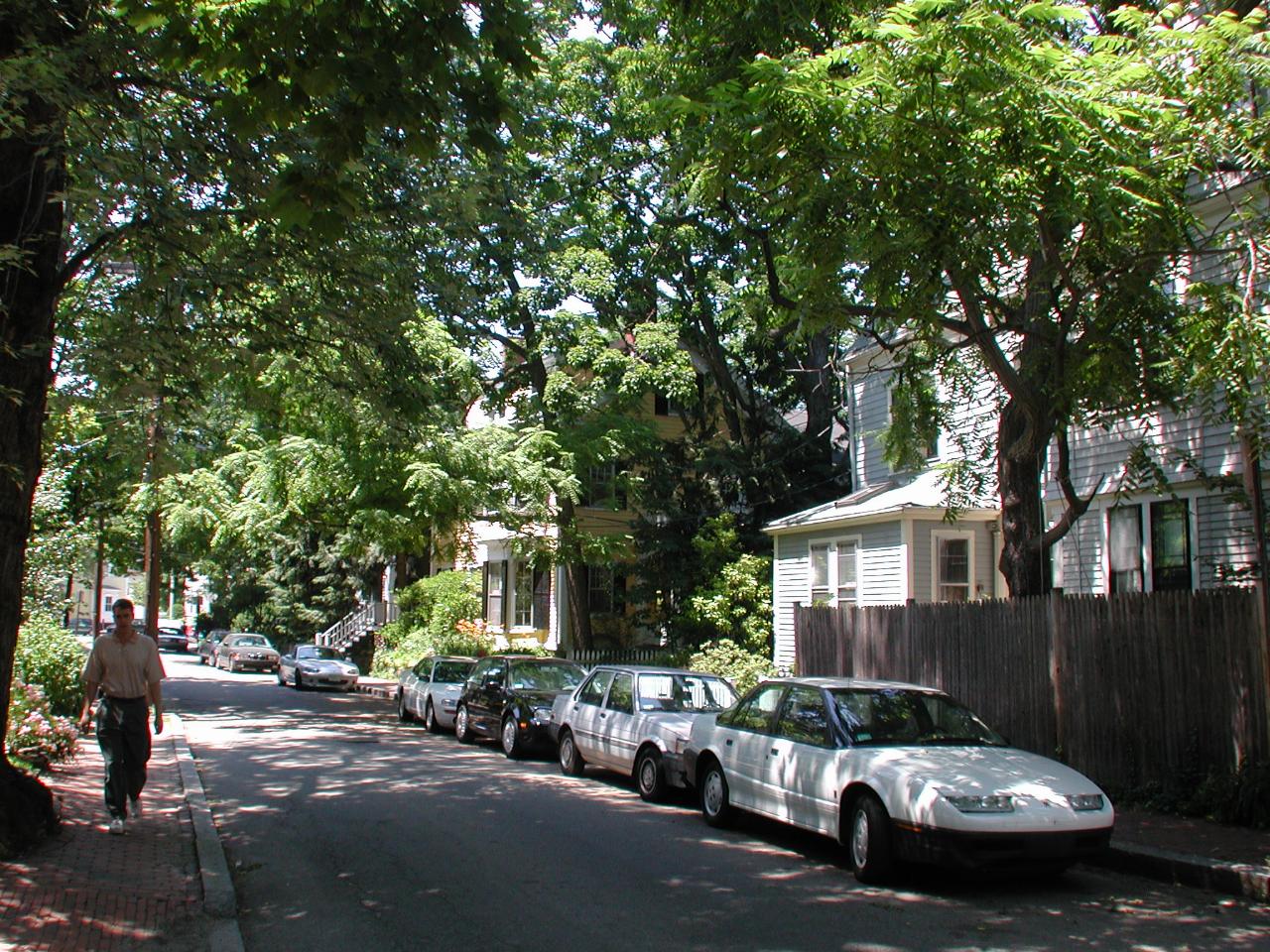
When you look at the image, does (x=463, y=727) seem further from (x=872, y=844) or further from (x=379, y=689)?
(x=379, y=689)

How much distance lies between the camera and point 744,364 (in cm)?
3044

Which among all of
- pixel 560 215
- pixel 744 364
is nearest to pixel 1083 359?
pixel 560 215

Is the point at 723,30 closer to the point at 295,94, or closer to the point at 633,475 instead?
the point at 295,94

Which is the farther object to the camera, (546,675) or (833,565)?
(833,565)

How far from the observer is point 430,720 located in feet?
65.1

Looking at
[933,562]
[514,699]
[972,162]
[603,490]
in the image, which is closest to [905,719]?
[972,162]

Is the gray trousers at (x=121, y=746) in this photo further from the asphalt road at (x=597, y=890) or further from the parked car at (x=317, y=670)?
the parked car at (x=317, y=670)

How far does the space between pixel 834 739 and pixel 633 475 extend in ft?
63.3

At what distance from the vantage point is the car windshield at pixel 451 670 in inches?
798

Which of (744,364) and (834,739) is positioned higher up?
(744,364)

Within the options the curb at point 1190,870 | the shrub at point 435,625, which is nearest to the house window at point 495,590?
the shrub at point 435,625

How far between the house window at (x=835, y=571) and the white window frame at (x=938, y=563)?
1.67 metres

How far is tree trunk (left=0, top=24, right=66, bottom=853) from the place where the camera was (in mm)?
7797

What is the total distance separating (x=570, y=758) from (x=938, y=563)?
846 cm
